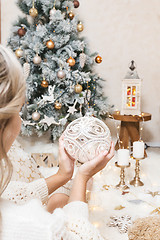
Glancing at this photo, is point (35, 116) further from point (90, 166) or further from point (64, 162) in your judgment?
point (90, 166)

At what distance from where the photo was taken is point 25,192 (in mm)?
1047

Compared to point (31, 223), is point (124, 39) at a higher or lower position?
higher

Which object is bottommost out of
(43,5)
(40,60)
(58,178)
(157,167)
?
(157,167)

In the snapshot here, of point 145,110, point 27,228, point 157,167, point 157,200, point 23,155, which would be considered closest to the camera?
point 27,228

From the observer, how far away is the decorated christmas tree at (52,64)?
2.69 metres

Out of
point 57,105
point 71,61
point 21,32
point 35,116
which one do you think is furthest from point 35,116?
point 21,32

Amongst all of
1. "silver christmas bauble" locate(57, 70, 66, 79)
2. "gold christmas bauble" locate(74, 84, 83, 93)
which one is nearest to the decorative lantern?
"gold christmas bauble" locate(74, 84, 83, 93)

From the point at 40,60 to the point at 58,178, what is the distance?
1752mm

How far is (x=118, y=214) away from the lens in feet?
4.91

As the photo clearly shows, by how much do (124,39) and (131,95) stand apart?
2.93ft

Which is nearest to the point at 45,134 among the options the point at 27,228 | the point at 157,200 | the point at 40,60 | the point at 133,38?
the point at 40,60

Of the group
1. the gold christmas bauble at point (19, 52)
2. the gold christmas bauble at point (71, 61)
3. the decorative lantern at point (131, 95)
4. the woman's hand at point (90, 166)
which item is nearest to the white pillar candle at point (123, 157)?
the woman's hand at point (90, 166)

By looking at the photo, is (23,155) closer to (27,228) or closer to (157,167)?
(27,228)

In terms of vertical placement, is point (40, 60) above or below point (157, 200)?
above
